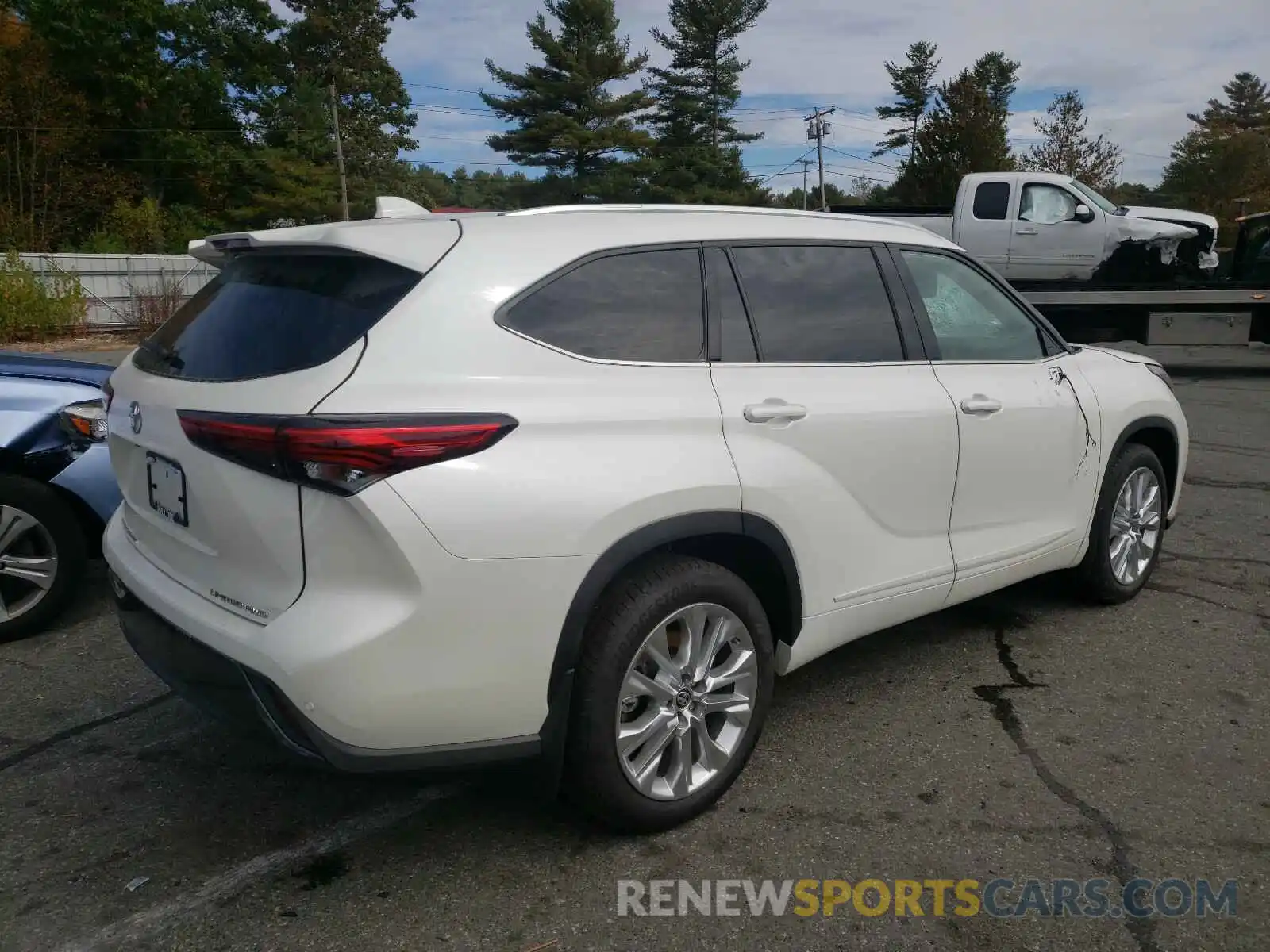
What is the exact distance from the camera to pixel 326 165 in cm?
4978

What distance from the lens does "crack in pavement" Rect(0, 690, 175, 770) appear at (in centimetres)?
325

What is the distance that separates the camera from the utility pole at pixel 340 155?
4853cm

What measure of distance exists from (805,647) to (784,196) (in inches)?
2565

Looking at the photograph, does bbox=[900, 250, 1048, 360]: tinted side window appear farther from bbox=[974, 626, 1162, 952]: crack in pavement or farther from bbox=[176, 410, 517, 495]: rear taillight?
bbox=[176, 410, 517, 495]: rear taillight

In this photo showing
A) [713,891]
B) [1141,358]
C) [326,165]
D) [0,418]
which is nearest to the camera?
[713,891]

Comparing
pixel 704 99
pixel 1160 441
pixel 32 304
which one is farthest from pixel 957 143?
pixel 1160 441

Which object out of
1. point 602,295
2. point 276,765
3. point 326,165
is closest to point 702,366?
point 602,295

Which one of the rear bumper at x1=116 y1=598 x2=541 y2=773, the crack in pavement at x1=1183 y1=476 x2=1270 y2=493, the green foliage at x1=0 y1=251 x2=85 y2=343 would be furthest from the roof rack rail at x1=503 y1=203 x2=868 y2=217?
the green foliage at x1=0 y1=251 x2=85 y2=343

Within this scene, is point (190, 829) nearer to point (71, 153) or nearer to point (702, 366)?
point (702, 366)

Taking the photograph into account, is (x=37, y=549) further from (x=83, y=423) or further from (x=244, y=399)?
(x=244, y=399)

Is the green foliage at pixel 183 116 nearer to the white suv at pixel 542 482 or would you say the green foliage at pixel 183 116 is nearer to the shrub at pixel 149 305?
the shrub at pixel 149 305

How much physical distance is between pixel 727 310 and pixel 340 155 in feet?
166

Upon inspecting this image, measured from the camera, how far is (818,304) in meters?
3.24

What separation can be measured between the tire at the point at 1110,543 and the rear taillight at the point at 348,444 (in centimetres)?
308
